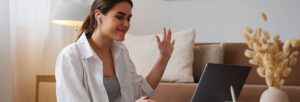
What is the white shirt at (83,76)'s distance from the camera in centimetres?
141

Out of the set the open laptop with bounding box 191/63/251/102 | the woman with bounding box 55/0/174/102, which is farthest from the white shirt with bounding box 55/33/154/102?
the open laptop with bounding box 191/63/251/102

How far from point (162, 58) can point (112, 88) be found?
0.30 m

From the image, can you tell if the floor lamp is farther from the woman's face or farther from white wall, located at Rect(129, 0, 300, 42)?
the woman's face

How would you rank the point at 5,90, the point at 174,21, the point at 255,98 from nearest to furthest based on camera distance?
the point at 255,98 → the point at 5,90 → the point at 174,21

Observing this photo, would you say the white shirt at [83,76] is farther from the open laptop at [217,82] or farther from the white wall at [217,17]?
the white wall at [217,17]

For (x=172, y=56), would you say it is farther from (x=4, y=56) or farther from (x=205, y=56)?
(x=4, y=56)

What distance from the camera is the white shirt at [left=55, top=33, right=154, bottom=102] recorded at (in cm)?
141

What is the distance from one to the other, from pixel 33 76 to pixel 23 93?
0.60ft

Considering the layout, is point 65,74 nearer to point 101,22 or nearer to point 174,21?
point 101,22

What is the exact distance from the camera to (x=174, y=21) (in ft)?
10.9

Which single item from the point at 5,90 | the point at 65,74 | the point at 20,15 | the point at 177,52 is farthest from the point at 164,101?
the point at 20,15

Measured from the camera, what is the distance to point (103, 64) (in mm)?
1664

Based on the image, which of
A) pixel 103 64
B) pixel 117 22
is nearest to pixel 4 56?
pixel 103 64

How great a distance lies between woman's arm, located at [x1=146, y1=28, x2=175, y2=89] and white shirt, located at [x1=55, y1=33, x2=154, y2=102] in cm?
12
